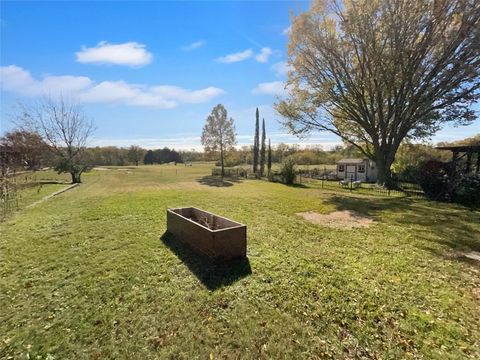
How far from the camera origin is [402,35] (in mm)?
12344

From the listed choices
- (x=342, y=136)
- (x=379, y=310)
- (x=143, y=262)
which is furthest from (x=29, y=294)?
(x=342, y=136)

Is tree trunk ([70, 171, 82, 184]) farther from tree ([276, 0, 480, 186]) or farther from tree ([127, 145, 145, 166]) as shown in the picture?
tree ([127, 145, 145, 166])

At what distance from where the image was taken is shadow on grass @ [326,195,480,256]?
19.7 ft

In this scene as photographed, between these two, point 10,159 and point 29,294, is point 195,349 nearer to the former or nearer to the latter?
point 29,294

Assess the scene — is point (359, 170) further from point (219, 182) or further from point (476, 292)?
point (476, 292)

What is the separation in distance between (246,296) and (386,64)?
14.9m

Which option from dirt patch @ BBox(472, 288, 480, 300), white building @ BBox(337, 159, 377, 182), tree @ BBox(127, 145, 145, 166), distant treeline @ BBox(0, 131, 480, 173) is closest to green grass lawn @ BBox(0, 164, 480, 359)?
dirt patch @ BBox(472, 288, 480, 300)

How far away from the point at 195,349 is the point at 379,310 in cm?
243

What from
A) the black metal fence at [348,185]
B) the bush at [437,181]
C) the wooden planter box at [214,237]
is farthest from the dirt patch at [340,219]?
the black metal fence at [348,185]

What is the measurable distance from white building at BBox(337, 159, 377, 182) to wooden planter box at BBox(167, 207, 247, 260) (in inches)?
1069

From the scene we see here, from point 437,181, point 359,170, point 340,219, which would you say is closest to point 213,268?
point 340,219

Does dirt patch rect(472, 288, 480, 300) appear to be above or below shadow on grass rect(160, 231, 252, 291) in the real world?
below

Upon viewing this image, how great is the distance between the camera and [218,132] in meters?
29.7

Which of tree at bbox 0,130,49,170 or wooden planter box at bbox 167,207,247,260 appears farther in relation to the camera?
tree at bbox 0,130,49,170
